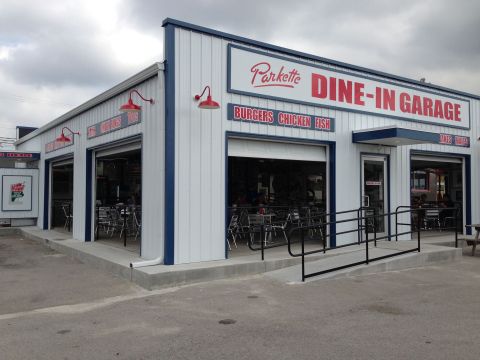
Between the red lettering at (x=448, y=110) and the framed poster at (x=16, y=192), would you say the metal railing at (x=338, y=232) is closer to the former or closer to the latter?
the red lettering at (x=448, y=110)

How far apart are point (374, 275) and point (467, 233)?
711 centimetres

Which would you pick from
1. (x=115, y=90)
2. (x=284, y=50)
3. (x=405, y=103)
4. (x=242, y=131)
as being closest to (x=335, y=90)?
(x=284, y=50)

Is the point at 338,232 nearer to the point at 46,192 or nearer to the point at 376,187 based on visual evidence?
the point at 376,187

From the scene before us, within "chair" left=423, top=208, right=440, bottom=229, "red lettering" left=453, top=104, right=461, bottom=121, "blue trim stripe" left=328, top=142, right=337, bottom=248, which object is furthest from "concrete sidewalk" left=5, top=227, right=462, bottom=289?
"red lettering" left=453, top=104, right=461, bottom=121

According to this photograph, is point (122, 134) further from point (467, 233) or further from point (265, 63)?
point (467, 233)

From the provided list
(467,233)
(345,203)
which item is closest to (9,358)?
(345,203)

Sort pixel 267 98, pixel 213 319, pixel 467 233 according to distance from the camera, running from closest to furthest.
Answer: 1. pixel 213 319
2. pixel 267 98
3. pixel 467 233

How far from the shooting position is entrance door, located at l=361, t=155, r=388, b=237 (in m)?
11.5

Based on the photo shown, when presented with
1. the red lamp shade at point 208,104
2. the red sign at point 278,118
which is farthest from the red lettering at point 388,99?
the red lamp shade at point 208,104

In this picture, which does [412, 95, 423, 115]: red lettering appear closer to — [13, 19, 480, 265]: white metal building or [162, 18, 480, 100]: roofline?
[13, 19, 480, 265]: white metal building

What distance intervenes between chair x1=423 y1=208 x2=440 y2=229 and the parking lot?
6.58m

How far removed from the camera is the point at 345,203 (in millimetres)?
10844

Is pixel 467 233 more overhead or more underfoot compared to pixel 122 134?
more underfoot

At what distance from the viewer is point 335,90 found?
35.3 feet
